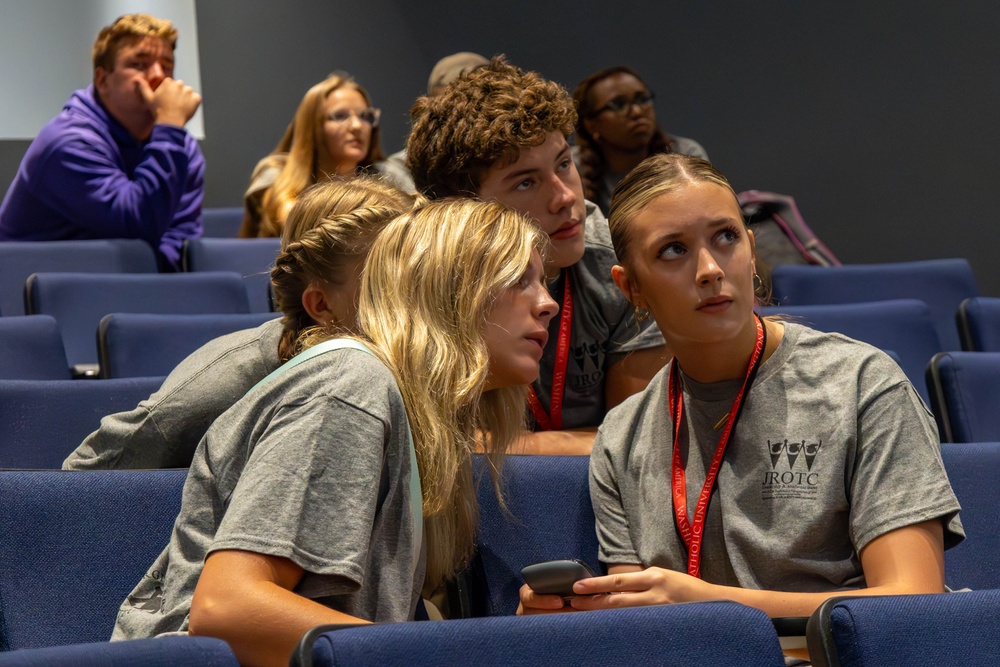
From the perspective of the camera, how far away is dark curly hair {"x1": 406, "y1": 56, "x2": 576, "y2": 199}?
222 cm

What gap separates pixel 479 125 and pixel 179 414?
2.55 feet

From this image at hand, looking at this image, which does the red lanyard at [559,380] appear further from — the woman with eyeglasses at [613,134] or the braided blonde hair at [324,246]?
the woman with eyeglasses at [613,134]

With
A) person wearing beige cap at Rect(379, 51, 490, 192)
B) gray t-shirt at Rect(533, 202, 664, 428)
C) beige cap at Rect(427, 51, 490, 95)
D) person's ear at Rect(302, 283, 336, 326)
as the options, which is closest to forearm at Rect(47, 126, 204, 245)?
person wearing beige cap at Rect(379, 51, 490, 192)

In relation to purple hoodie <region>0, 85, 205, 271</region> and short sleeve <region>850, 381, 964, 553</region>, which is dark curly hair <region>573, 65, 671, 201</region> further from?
short sleeve <region>850, 381, 964, 553</region>

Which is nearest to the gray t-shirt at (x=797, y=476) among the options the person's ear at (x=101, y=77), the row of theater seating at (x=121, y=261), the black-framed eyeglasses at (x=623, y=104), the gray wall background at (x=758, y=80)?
the row of theater seating at (x=121, y=261)

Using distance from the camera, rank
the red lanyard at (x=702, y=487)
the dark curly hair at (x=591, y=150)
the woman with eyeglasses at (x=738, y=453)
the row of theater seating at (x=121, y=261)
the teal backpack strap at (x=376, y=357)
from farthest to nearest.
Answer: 1. the dark curly hair at (x=591, y=150)
2. the row of theater seating at (x=121, y=261)
3. the red lanyard at (x=702, y=487)
4. the woman with eyeglasses at (x=738, y=453)
5. the teal backpack strap at (x=376, y=357)

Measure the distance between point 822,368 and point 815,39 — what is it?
4.32 metres

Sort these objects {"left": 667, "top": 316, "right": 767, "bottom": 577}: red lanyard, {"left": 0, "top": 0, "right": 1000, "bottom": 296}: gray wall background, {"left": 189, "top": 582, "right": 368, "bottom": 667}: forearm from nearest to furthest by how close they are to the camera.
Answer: {"left": 189, "top": 582, "right": 368, "bottom": 667}: forearm
{"left": 667, "top": 316, "right": 767, "bottom": 577}: red lanyard
{"left": 0, "top": 0, "right": 1000, "bottom": 296}: gray wall background

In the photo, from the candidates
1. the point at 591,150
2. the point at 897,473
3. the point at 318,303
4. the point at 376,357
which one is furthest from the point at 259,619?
the point at 591,150

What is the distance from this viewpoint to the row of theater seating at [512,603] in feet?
3.51

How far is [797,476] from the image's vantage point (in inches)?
66.1

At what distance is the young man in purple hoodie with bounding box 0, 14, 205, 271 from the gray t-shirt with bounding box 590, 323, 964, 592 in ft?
9.16

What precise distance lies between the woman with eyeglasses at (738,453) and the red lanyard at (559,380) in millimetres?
375

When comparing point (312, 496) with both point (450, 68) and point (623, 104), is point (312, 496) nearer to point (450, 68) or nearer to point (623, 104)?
point (623, 104)
